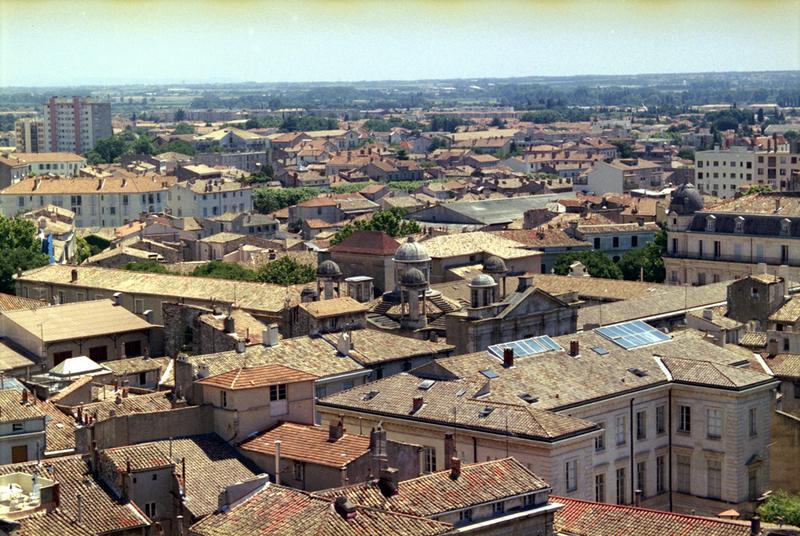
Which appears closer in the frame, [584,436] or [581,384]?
[584,436]

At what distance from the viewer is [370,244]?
49.4 m

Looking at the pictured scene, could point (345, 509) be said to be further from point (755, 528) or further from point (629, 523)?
point (755, 528)

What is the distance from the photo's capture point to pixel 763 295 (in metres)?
46.5

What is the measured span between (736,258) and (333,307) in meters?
23.9

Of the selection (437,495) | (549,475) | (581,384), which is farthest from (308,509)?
(581,384)

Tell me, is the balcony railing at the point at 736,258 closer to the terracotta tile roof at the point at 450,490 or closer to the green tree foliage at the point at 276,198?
the terracotta tile roof at the point at 450,490

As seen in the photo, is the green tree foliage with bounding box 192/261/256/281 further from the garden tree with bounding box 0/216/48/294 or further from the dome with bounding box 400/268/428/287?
the dome with bounding box 400/268/428/287

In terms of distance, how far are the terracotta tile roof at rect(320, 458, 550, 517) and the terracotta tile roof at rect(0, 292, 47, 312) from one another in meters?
25.7

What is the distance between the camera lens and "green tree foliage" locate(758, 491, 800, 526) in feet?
90.7

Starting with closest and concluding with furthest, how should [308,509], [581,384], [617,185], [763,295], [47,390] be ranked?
[308,509], [581,384], [47,390], [763,295], [617,185]

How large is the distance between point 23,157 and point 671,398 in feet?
377

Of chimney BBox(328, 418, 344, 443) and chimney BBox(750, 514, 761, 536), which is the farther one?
chimney BBox(328, 418, 344, 443)

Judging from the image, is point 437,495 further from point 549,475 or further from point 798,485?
point 798,485

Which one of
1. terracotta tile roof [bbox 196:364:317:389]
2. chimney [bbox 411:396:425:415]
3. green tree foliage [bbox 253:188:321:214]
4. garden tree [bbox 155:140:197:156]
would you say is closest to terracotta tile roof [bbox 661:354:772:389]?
chimney [bbox 411:396:425:415]
